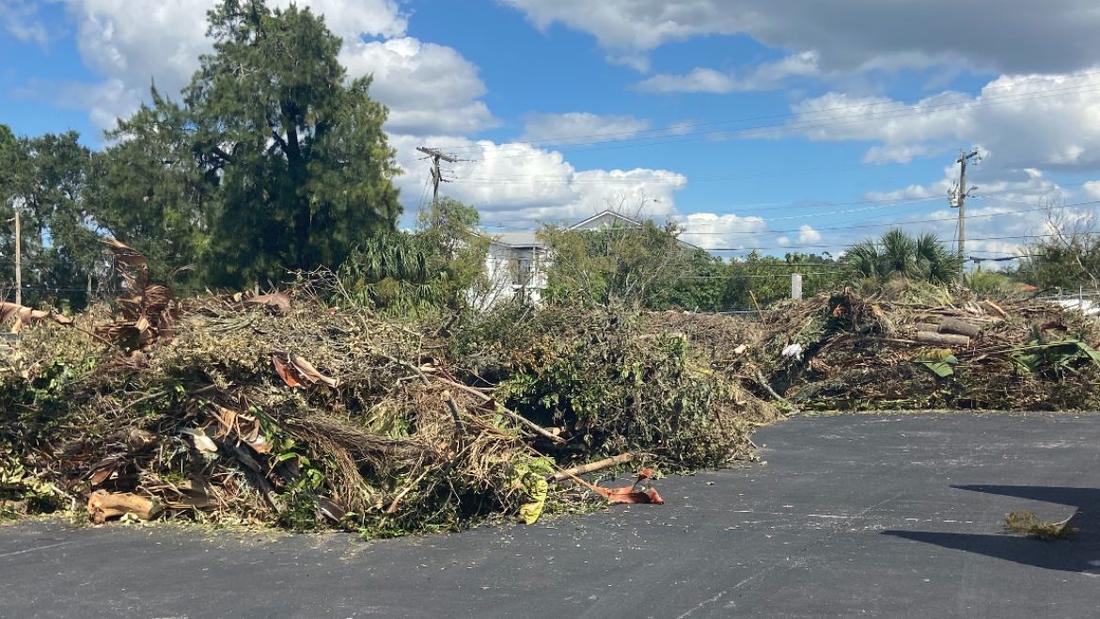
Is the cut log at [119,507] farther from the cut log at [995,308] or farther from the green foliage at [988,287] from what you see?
the green foliage at [988,287]

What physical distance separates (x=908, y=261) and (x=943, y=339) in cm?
602

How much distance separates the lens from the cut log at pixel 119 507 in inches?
320

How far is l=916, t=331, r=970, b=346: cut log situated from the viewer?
50.6 ft

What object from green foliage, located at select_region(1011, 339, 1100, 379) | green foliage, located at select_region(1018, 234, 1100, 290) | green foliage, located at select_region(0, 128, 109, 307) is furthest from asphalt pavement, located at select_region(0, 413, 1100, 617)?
green foliage, located at select_region(0, 128, 109, 307)

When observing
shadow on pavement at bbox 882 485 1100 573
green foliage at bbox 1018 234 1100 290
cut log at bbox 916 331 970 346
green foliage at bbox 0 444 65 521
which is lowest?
green foliage at bbox 0 444 65 521

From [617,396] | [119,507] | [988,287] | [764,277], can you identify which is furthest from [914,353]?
[764,277]

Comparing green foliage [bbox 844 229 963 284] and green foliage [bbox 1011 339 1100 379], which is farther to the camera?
green foliage [bbox 844 229 963 284]

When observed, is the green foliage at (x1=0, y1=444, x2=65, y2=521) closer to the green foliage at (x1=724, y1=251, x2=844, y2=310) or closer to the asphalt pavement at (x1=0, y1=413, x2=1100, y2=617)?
the asphalt pavement at (x1=0, y1=413, x2=1100, y2=617)

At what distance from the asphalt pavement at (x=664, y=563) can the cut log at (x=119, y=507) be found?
0.29 metres

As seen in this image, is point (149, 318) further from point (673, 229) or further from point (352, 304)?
point (673, 229)

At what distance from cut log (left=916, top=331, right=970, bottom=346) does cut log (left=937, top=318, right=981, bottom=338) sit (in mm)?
82

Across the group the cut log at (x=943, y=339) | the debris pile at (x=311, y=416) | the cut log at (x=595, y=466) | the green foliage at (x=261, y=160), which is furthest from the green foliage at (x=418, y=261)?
the cut log at (x=943, y=339)

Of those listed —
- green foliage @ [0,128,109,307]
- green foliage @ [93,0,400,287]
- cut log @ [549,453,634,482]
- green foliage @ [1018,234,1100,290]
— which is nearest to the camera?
cut log @ [549,453,634,482]

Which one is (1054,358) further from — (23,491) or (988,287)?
(23,491)
